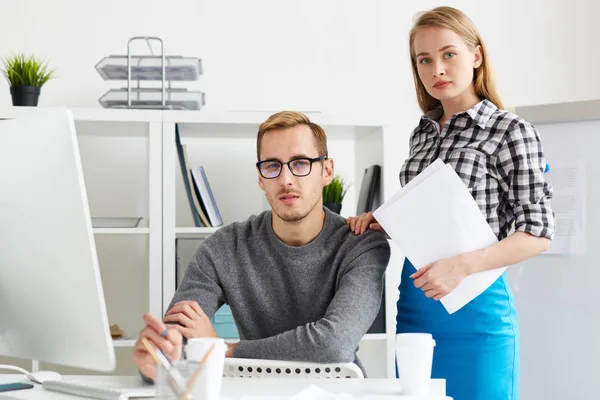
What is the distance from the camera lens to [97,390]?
1.19 m

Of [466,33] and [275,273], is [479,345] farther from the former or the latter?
[466,33]

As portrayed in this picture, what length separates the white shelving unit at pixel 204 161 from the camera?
257cm

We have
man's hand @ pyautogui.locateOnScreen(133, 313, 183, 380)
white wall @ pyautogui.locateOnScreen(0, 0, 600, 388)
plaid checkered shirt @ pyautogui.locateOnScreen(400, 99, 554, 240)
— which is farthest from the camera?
white wall @ pyautogui.locateOnScreen(0, 0, 600, 388)

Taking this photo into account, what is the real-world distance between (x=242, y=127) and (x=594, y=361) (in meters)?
1.43

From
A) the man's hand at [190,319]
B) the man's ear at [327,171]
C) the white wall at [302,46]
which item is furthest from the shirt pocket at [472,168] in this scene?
the white wall at [302,46]

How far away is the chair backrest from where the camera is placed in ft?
4.91

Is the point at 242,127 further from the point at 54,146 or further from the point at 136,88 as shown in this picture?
the point at 54,146

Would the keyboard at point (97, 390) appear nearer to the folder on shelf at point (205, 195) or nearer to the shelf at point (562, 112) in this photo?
the folder on shelf at point (205, 195)

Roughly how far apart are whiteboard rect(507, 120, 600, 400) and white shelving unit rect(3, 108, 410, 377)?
0.47 m

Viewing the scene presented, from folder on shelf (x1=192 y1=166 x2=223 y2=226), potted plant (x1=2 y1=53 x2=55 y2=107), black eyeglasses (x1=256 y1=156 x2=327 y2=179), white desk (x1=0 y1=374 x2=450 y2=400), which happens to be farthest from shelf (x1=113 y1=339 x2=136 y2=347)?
white desk (x1=0 y1=374 x2=450 y2=400)

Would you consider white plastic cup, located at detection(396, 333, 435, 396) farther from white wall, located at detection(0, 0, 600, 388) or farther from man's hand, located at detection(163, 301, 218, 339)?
white wall, located at detection(0, 0, 600, 388)

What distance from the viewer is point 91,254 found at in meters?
1.02

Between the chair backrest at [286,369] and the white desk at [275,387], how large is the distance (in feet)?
0.32

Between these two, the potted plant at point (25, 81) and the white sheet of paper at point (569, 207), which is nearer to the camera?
the white sheet of paper at point (569, 207)
